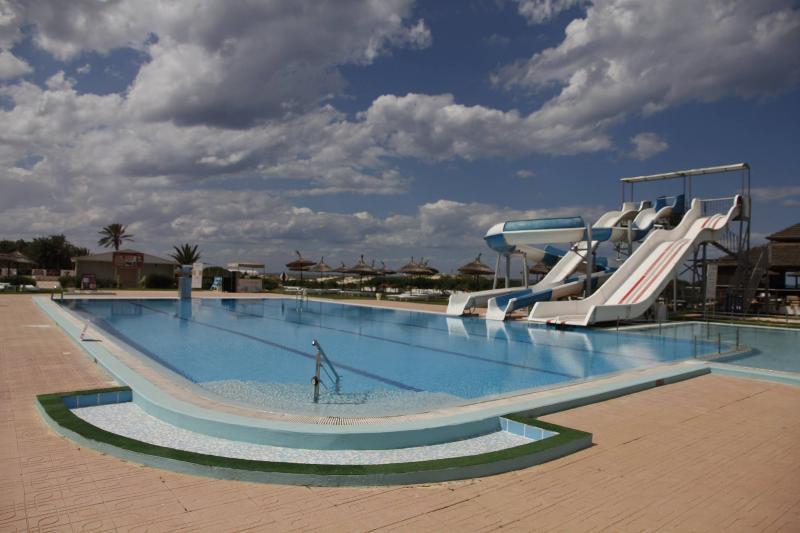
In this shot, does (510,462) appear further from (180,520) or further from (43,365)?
(43,365)

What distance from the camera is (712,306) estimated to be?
64.7 ft

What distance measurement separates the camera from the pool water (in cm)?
872

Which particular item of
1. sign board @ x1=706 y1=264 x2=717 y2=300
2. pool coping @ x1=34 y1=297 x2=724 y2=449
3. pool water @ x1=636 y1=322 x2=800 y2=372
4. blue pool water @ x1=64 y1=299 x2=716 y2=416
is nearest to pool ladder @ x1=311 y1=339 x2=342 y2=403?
blue pool water @ x1=64 y1=299 x2=716 y2=416

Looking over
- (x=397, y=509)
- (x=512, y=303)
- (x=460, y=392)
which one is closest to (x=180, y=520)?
(x=397, y=509)

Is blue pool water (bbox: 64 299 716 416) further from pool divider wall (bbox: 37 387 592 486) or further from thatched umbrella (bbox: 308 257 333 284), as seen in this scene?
thatched umbrella (bbox: 308 257 333 284)

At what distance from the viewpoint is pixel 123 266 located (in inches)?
1182

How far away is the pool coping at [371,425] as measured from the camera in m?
4.06

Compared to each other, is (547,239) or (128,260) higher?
(547,239)

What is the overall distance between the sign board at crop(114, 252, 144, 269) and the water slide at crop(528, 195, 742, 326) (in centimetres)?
2466

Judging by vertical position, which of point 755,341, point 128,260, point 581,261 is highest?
point 128,260

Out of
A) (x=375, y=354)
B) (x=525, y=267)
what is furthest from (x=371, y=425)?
(x=525, y=267)

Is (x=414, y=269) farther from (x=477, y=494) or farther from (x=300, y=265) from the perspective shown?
(x=477, y=494)

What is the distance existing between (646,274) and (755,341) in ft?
12.3

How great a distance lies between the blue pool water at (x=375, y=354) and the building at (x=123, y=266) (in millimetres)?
14383
